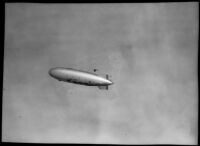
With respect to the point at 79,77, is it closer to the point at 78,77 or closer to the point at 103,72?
the point at 78,77

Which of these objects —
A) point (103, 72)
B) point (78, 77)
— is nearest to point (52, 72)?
point (78, 77)

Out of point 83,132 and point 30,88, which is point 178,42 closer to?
point 83,132

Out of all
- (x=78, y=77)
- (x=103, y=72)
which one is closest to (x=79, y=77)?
(x=78, y=77)

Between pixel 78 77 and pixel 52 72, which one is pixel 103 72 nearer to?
pixel 78 77
